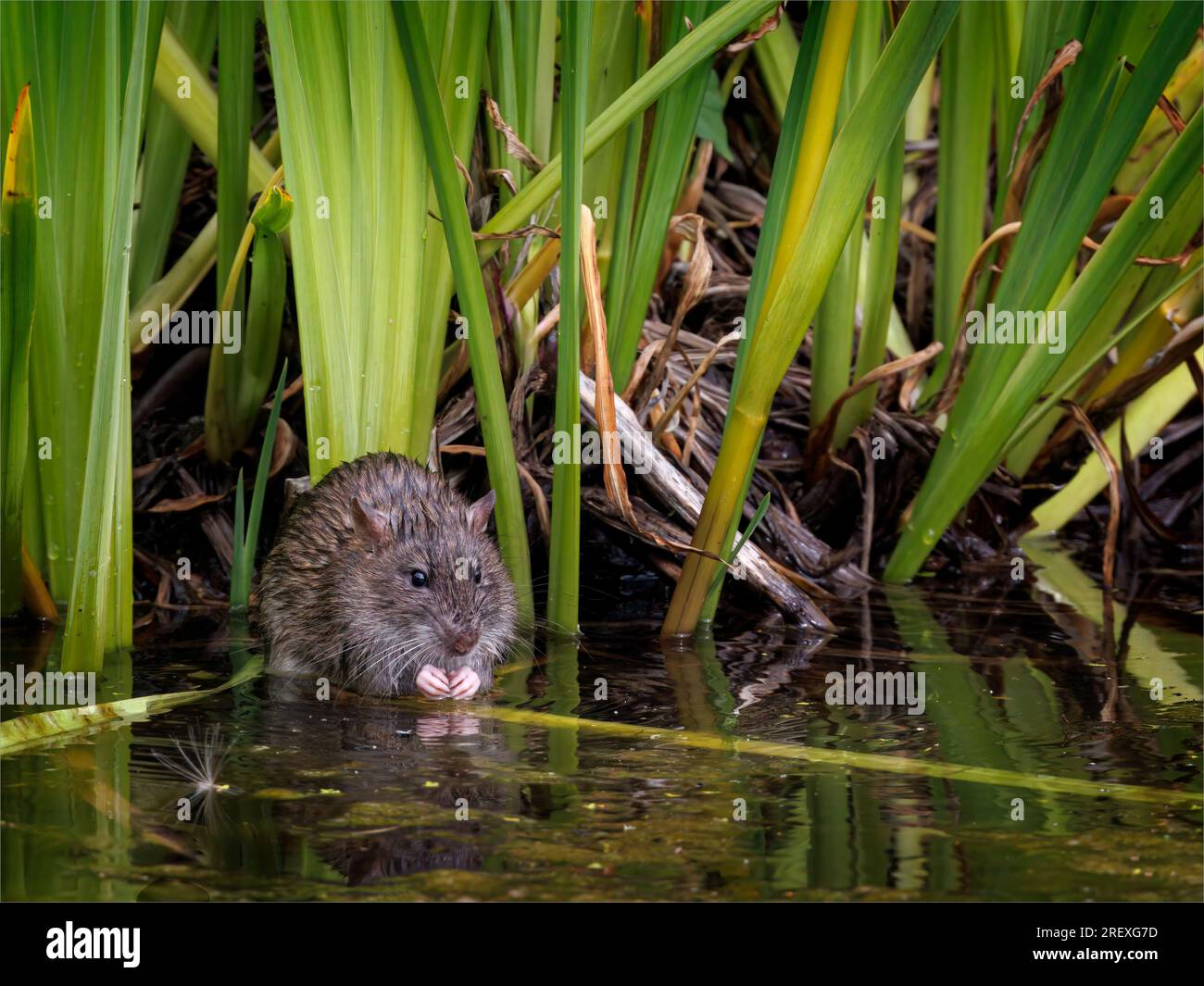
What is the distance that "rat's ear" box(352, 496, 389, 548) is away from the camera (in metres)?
3.78

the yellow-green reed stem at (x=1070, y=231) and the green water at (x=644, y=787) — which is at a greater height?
the yellow-green reed stem at (x=1070, y=231)

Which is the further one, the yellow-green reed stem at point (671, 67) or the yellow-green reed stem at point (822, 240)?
the yellow-green reed stem at point (671, 67)

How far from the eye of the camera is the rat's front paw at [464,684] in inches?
134

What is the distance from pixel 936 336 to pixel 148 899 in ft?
13.1

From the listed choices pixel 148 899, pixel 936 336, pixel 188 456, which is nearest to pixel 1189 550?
pixel 936 336

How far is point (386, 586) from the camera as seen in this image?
12.6ft

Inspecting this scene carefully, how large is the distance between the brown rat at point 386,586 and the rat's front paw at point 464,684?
6cm

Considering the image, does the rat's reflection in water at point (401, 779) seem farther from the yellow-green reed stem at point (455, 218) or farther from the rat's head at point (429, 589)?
the yellow-green reed stem at point (455, 218)

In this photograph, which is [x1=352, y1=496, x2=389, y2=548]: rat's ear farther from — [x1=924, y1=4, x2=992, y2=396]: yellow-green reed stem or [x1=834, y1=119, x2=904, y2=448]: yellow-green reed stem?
[x1=924, y1=4, x2=992, y2=396]: yellow-green reed stem

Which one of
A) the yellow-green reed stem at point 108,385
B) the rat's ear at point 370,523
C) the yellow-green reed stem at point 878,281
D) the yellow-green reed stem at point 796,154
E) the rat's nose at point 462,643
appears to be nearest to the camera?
A: the yellow-green reed stem at point 108,385

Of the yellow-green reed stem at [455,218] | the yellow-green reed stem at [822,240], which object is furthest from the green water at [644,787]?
the yellow-green reed stem at [455,218]

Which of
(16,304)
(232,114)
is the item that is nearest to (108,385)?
(16,304)

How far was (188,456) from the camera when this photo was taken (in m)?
4.75

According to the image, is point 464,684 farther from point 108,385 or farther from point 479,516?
point 108,385
